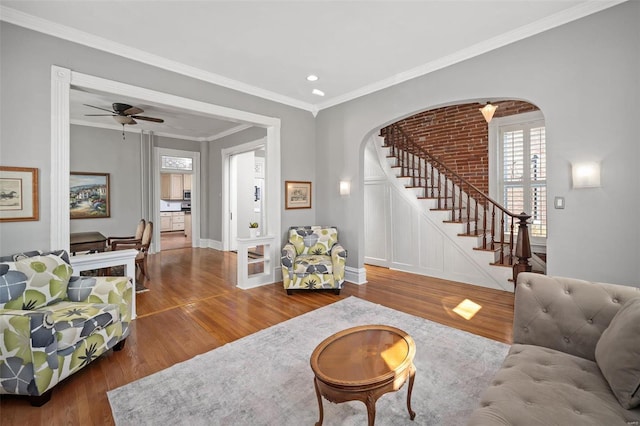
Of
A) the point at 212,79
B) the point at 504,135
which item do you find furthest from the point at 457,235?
the point at 212,79

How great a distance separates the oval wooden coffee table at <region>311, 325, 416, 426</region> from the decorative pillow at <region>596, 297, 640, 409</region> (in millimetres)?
899

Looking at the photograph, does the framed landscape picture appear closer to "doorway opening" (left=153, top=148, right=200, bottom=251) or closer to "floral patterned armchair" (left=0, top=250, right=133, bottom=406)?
"doorway opening" (left=153, top=148, right=200, bottom=251)

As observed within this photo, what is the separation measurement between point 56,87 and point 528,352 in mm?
4544

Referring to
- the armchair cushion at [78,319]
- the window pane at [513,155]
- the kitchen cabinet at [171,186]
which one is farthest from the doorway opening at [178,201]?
the window pane at [513,155]

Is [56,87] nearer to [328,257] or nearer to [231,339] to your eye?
[231,339]

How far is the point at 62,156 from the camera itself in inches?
118

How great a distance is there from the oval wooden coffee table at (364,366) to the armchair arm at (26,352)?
1.80 meters

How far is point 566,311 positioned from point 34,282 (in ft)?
13.0

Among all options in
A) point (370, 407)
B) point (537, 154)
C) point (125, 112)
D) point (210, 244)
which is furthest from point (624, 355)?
point (210, 244)

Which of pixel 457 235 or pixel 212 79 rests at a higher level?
pixel 212 79

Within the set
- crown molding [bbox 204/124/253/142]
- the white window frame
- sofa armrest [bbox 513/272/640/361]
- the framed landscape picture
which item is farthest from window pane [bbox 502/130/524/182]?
the framed landscape picture

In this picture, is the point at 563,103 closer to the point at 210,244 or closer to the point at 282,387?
the point at 282,387

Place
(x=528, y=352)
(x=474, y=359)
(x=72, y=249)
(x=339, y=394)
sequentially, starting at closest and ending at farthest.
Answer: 1. (x=339, y=394)
2. (x=528, y=352)
3. (x=474, y=359)
4. (x=72, y=249)

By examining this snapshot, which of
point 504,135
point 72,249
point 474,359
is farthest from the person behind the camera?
point 504,135
